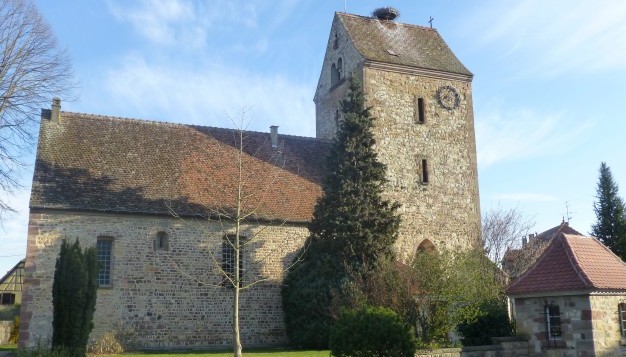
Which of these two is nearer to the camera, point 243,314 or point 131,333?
point 131,333

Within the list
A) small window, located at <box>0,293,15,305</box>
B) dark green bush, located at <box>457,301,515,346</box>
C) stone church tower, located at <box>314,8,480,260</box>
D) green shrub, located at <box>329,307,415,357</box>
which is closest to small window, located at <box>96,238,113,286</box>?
green shrub, located at <box>329,307,415,357</box>

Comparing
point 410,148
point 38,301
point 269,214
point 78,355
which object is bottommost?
point 78,355

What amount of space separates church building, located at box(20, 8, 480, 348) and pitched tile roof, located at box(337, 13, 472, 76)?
10 cm

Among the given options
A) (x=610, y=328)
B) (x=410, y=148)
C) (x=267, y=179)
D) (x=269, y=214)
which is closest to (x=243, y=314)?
(x=269, y=214)

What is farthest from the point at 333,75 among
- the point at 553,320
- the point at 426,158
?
the point at 553,320

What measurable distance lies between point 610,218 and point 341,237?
2028 cm

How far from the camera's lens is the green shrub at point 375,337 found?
1567cm

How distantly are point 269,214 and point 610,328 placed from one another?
13.3 meters

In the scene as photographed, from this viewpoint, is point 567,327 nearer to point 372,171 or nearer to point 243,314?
point 372,171

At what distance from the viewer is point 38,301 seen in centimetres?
2177

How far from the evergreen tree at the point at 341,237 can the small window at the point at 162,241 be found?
4.94 meters

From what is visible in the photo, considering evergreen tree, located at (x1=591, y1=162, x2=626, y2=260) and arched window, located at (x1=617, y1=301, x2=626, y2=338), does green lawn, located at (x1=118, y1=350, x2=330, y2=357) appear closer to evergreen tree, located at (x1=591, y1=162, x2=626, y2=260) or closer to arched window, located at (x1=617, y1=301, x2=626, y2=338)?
arched window, located at (x1=617, y1=301, x2=626, y2=338)

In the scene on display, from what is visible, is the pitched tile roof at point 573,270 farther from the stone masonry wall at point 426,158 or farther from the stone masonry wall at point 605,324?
the stone masonry wall at point 426,158

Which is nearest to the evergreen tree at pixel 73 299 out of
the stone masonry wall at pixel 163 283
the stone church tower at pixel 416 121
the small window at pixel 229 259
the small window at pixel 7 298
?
the stone masonry wall at pixel 163 283
